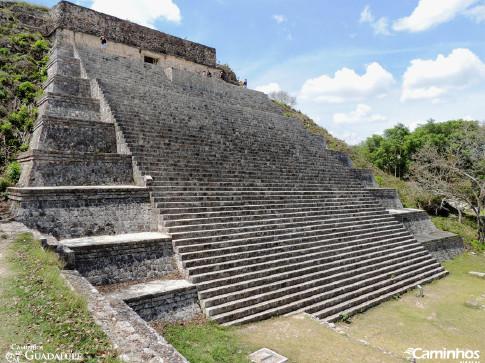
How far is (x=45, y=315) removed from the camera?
10.8 ft

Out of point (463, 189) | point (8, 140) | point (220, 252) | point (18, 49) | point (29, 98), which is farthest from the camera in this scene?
point (463, 189)

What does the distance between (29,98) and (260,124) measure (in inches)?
339

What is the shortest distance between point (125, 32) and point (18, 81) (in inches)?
283

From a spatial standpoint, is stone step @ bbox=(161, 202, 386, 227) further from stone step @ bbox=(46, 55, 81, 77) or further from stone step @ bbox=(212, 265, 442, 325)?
stone step @ bbox=(46, 55, 81, 77)

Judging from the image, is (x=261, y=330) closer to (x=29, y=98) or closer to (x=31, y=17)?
(x=29, y=98)

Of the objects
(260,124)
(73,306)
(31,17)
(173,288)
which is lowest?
(173,288)

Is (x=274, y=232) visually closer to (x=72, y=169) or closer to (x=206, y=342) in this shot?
(x=206, y=342)

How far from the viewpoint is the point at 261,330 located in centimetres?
515

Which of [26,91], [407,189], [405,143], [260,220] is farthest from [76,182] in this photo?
[405,143]

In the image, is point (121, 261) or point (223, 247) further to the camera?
point (223, 247)

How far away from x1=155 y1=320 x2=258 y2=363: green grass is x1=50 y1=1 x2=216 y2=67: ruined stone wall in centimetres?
1560

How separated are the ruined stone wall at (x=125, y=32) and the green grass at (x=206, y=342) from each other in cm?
1560

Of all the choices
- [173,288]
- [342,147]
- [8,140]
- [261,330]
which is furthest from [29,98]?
[342,147]

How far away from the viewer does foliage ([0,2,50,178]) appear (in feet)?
30.6
